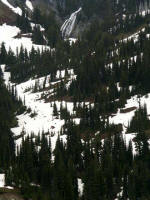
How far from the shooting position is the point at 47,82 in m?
178

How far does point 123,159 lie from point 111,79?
197 ft

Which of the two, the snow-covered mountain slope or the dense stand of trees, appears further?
the snow-covered mountain slope

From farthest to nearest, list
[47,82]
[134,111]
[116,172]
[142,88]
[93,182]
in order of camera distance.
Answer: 1. [47,82]
2. [142,88]
3. [134,111]
4. [116,172]
5. [93,182]

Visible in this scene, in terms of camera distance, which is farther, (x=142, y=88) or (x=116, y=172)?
(x=142, y=88)

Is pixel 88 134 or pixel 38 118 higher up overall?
pixel 88 134

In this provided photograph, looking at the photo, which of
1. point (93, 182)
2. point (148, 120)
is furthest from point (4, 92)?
point (93, 182)

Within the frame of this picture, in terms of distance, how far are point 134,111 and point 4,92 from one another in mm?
48106

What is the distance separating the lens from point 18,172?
295ft

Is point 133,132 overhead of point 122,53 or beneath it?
beneath

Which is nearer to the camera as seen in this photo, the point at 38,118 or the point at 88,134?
the point at 88,134

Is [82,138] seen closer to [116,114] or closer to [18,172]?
[116,114]

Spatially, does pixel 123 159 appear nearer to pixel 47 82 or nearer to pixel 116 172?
pixel 116 172

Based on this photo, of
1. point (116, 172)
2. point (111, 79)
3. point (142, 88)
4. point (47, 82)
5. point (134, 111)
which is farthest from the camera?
point (47, 82)

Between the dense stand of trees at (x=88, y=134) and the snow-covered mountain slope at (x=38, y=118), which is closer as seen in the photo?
the dense stand of trees at (x=88, y=134)
